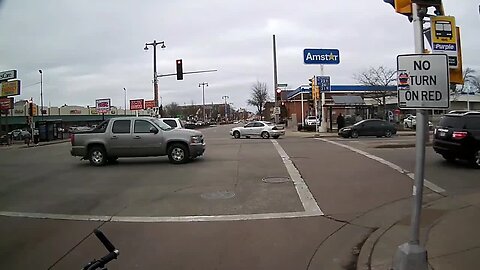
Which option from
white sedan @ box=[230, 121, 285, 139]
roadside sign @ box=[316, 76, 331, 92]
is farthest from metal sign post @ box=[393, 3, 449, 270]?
roadside sign @ box=[316, 76, 331, 92]

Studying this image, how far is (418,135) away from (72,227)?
578cm

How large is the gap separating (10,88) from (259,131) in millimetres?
33545

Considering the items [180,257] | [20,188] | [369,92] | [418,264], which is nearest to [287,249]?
[180,257]

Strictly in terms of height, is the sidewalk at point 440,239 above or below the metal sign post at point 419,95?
below

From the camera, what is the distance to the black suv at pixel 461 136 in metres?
12.5

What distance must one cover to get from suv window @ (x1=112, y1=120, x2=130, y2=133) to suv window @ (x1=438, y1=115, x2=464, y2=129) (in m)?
11.1

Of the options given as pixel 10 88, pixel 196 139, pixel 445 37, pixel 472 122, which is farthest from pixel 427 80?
pixel 10 88

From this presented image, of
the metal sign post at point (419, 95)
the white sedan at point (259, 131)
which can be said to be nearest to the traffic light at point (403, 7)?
the metal sign post at point (419, 95)

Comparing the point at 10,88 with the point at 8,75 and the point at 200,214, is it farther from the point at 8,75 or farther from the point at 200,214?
the point at 200,214

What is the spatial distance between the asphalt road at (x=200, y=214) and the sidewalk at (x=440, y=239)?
308 millimetres

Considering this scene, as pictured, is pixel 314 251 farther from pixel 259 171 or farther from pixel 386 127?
pixel 386 127

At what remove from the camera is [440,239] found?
581 centimetres

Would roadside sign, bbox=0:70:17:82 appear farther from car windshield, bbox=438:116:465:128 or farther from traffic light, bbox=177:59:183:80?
car windshield, bbox=438:116:465:128

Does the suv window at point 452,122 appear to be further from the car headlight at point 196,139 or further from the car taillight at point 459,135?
the car headlight at point 196,139
